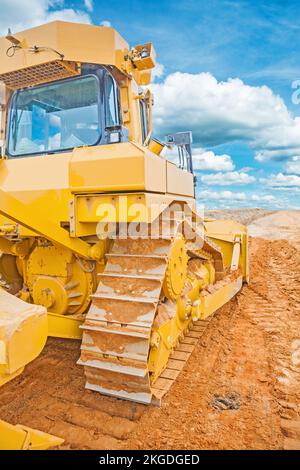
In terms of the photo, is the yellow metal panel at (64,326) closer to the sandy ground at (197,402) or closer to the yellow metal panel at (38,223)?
the sandy ground at (197,402)

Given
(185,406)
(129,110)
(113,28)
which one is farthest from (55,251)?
(113,28)

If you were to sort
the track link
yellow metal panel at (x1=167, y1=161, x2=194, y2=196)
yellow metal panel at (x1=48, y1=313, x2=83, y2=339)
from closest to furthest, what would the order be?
the track link → yellow metal panel at (x1=48, y1=313, x2=83, y2=339) → yellow metal panel at (x1=167, y1=161, x2=194, y2=196)

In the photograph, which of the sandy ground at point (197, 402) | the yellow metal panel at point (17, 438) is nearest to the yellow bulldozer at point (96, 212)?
the yellow metal panel at point (17, 438)

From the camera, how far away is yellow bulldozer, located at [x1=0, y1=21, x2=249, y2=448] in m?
2.96

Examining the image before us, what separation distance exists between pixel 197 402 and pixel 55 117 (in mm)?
3235

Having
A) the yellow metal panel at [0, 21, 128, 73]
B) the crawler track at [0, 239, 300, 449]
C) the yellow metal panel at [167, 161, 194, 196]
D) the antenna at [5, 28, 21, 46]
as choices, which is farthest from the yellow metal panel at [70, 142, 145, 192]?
the crawler track at [0, 239, 300, 449]

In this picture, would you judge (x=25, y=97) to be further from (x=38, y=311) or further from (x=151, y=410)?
(x=151, y=410)

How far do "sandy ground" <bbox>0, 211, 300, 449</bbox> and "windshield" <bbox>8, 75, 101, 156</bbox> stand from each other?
2333mm

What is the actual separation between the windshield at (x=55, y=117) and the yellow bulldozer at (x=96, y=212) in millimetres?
12

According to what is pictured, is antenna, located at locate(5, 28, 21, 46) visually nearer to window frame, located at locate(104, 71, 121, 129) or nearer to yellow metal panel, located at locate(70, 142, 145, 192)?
window frame, located at locate(104, 71, 121, 129)

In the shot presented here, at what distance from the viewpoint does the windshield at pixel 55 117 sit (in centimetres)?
376

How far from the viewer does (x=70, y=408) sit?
10.0ft

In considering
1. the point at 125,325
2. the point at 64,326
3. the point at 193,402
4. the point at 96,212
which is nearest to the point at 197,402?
the point at 193,402

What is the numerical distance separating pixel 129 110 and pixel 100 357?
244cm
